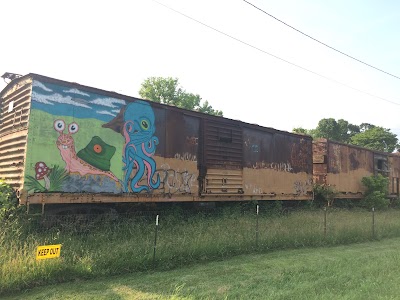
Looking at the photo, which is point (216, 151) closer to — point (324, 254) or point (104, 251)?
point (324, 254)

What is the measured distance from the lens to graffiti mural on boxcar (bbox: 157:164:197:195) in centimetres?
970

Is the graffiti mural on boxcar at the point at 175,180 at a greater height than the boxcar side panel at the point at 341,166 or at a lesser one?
lesser

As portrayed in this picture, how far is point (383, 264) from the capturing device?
294 inches

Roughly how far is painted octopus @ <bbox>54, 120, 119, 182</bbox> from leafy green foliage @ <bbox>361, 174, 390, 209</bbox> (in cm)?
1540

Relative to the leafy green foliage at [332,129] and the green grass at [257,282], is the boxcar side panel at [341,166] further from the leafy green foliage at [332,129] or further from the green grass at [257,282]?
the leafy green foliage at [332,129]

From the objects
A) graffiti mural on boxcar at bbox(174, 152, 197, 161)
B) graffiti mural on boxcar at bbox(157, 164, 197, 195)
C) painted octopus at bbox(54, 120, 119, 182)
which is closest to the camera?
painted octopus at bbox(54, 120, 119, 182)

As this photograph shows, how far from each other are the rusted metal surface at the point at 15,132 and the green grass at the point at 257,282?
3.06 m

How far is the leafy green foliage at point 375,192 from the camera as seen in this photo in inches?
730

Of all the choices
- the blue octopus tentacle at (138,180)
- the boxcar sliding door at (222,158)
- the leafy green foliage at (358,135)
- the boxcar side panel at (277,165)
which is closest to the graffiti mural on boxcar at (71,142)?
the blue octopus tentacle at (138,180)

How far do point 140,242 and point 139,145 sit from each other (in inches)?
109

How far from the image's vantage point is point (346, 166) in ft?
60.1

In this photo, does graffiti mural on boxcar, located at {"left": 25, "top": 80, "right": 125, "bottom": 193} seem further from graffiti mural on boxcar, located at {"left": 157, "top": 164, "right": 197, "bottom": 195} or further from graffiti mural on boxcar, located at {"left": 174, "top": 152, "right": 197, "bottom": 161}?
graffiti mural on boxcar, located at {"left": 174, "top": 152, "right": 197, "bottom": 161}

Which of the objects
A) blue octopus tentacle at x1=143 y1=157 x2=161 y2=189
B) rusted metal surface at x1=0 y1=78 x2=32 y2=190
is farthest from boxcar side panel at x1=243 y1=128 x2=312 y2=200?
rusted metal surface at x1=0 y1=78 x2=32 y2=190

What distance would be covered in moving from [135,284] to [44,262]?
4.90ft
